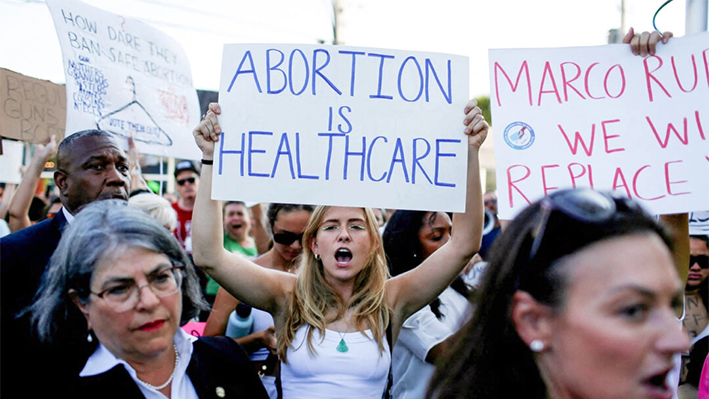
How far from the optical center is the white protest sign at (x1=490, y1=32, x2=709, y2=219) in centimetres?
244

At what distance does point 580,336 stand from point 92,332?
137 cm

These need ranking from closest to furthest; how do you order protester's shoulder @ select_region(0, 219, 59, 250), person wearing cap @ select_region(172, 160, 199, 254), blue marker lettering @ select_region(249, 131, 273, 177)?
1. protester's shoulder @ select_region(0, 219, 59, 250)
2. blue marker lettering @ select_region(249, 131, 273, 177)
3. person wearing cap @ select_region(172, 160, 199, 254)

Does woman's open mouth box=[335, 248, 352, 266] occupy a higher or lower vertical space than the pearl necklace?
higher

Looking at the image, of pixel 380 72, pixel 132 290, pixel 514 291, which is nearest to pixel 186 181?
pixel 380 72

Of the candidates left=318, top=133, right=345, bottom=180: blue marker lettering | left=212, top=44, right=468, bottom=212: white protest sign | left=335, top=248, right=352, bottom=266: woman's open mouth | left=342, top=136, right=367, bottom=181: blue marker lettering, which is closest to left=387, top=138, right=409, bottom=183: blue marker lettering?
left=212, top=44, right=468, bottom=212: white protest sign

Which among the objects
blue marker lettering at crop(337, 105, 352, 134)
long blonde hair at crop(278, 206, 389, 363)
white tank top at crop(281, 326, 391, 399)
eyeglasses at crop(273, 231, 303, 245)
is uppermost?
blue marker lettering at crop(337, 105, 352, 134)

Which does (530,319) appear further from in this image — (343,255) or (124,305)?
(343,255)

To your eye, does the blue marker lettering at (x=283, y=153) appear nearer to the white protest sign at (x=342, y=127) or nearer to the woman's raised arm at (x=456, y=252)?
the white protest sign at (x=342, y=127)

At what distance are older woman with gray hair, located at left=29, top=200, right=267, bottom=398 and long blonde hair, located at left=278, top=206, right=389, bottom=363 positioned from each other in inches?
21.2

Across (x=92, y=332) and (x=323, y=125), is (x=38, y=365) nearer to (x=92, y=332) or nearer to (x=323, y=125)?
(x=92, y=332)

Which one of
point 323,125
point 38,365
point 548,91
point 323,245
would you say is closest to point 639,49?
point 548,91

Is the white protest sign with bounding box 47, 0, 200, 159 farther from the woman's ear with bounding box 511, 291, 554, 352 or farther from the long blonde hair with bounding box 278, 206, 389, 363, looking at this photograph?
the woman's ear with bounding box 511, 291, 554, 352

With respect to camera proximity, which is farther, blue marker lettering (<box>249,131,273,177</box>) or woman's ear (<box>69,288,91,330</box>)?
blue marker lettering (<box>249,131,273,177</box>)

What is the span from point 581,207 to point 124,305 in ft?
3.98
